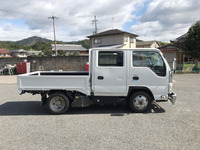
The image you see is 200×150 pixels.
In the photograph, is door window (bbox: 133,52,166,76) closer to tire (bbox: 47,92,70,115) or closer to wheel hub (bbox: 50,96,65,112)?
tire (bbox: 47,92,70,115)

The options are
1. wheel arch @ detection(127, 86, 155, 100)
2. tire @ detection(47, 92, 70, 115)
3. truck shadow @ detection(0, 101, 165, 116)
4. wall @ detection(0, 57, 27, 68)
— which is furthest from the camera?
wall @ detection(0, 57, 27, 68)

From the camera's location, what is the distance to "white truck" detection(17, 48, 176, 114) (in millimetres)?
4605

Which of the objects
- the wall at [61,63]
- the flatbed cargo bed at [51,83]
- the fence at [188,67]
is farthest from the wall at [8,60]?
the fence at [188,67]

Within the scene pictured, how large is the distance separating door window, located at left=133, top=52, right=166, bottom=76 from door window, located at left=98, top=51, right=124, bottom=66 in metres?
0.45

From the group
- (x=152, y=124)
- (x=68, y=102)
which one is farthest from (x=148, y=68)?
(x=68, y=102)

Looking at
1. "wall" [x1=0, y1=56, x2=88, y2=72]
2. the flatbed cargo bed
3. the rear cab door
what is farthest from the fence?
the flatbed cargo bed

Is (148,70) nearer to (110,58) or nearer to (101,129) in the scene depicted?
(110,58)

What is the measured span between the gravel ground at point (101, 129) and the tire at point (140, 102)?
0.73 ft

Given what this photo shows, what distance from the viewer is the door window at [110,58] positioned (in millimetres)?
4630

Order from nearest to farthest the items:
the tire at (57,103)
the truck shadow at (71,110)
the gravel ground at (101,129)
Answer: the gravel ground at (101,129) → the tire at (57,103) → the truck shadow at (71,110)

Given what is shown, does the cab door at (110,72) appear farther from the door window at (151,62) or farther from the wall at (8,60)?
the wall at (8,60)

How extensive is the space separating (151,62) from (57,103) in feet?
10.6

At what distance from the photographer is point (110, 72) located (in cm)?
461

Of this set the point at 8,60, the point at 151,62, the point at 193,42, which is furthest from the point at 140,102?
the point at 8,60
